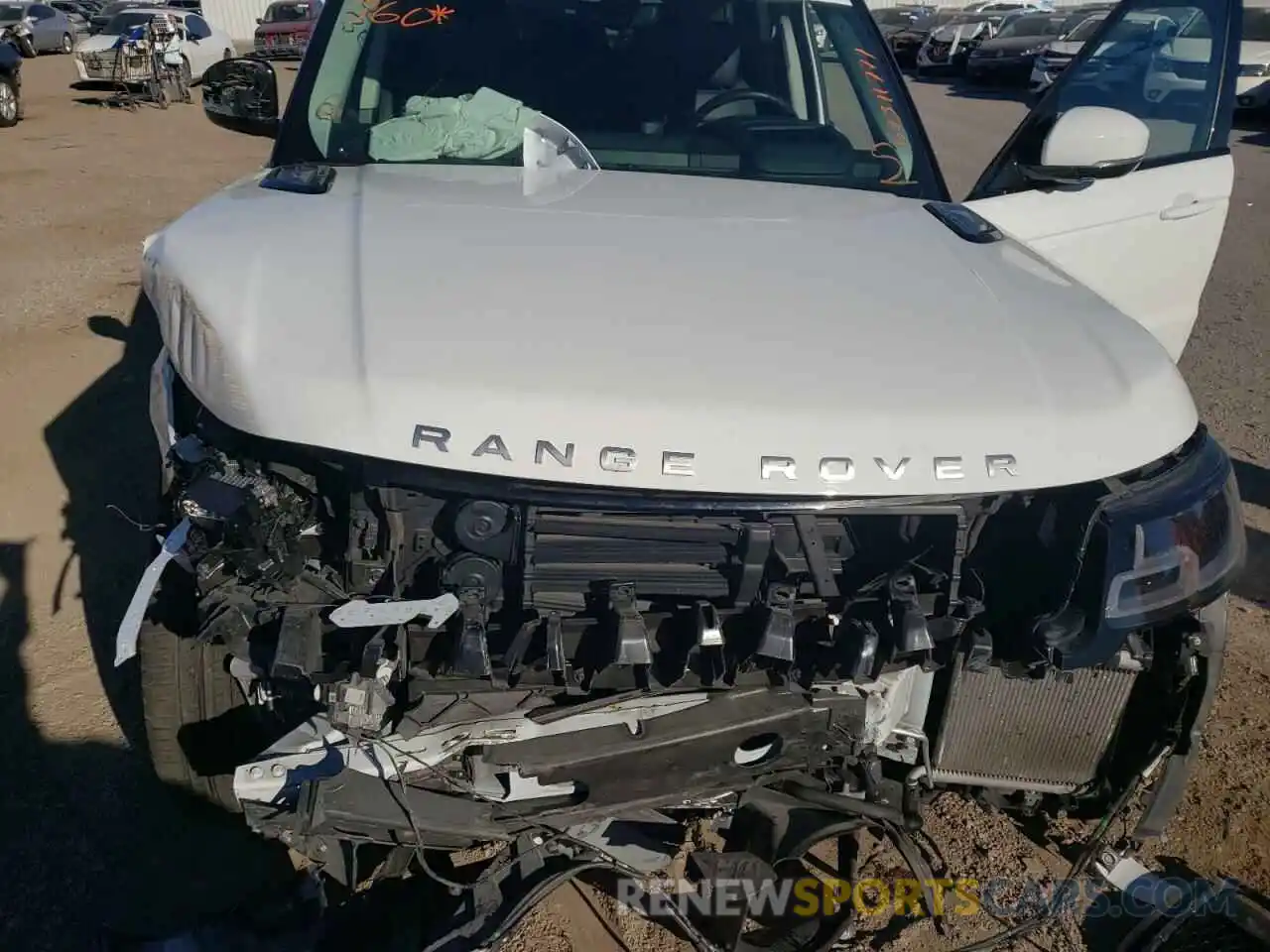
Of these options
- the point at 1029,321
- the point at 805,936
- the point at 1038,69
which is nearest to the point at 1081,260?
the point at 1029,321

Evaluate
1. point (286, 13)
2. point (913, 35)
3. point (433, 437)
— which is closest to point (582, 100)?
point (433, 437)

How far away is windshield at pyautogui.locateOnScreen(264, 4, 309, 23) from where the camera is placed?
24594mm

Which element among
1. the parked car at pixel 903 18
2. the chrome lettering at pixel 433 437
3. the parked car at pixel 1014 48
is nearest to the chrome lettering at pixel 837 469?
the chrome lettering at pixel 433 437

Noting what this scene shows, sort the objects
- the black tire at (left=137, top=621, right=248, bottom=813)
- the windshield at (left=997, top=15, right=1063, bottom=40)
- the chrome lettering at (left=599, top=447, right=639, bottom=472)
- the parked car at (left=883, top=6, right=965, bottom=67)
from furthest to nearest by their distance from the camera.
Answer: the parked car at (left=883, top=6, right=965, bottom=67) < the windshield at (left=997, top=15, right=1063, bottom=40) < the black tire at (left=137, top=621, right=248, bottom=813) < the chrome lettering at (left=599, top=447, right=639, bottom=472)

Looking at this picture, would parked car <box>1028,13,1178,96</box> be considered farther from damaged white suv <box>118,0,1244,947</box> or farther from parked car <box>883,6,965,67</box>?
parked car <box>883,6,965,67</box>

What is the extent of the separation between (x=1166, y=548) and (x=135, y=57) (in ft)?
60.3

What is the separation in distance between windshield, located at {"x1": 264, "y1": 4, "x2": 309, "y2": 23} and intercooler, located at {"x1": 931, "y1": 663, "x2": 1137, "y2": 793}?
86.4ft

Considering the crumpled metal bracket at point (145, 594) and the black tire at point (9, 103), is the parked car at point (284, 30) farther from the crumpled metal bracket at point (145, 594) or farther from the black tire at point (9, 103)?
the crumpled metal bracket at point (145, 594)

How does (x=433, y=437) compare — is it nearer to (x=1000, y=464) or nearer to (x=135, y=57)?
(x=1000, y=464)

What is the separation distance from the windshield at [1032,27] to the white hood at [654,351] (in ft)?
69.5

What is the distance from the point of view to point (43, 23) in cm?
2642

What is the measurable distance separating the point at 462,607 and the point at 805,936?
3.83ft

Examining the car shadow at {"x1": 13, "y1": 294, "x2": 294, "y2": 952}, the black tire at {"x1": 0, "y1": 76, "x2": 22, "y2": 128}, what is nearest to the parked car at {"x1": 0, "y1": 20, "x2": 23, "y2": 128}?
the black tire at {"x1": 0, "y1": 76, "x2": 22, "y2": 128}

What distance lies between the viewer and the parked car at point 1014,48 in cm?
2019
